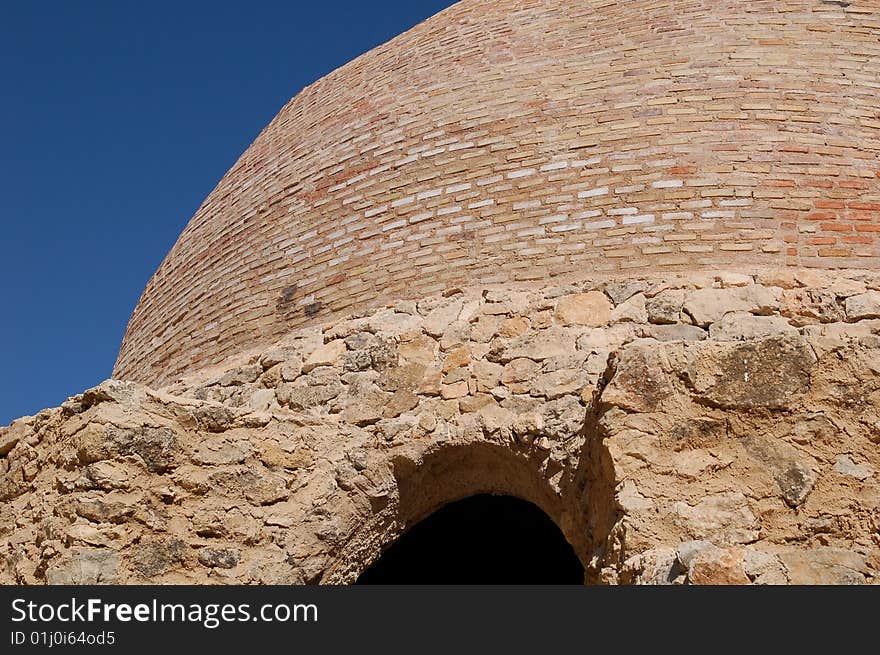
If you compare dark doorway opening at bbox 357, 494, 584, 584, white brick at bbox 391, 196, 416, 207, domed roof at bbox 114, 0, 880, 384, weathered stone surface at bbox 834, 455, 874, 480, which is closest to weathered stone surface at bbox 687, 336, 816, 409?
weathered stone surface at bbox 834, 455, 874, 480

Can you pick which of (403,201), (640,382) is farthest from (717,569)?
(403,201)

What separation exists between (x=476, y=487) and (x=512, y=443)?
1.58ft

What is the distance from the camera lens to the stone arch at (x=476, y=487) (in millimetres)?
4906

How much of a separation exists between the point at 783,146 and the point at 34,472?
4.51 m

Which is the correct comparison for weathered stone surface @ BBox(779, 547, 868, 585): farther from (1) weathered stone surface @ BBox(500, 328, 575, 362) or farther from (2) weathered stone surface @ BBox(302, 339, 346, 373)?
(2) weathered stone surface @ BBox(302, 339, 346, 373)

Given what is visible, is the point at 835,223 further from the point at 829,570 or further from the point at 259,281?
the point at 259,281

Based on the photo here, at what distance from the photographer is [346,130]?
764 centimetres

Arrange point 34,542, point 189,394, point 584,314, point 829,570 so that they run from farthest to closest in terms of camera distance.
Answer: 1. point 189,394
2. point 584,314
3. point 34,542
4. point 829,570

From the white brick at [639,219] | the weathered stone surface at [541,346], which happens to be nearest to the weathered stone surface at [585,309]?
the weathered stone surface at [541,346]

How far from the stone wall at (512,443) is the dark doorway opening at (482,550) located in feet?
5.82

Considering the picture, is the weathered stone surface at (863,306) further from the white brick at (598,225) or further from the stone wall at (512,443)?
the white brick at (598,225)

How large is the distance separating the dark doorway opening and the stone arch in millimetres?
1641

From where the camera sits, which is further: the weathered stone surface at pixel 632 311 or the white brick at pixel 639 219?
the white brick at pixel 639 219
